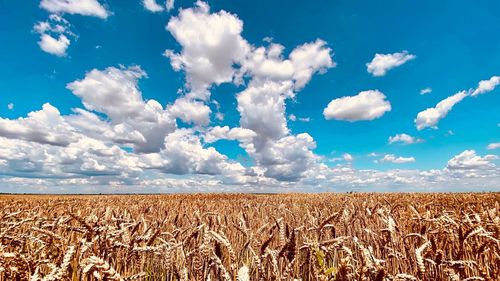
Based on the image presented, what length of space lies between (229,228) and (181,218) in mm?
2635

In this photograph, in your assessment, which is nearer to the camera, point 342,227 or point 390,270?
point 390,270

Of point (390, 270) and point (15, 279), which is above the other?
point (15, 279)

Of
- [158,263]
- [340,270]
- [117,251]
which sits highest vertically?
[340,270]

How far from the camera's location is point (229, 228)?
6820mm

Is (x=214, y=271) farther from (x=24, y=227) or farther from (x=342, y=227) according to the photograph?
(x=24, y=227)

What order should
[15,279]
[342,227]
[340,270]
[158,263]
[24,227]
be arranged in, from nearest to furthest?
[340,270], [15,279], [158,263], [342,227], [24,227]

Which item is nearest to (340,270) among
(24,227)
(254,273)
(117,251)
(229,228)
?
(254,273)

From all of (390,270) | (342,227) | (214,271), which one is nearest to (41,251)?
(214,271)

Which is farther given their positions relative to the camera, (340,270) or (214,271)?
(214,271)

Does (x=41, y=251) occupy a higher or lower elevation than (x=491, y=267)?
higher

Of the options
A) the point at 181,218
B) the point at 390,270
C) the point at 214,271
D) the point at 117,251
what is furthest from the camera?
the point at 181,218

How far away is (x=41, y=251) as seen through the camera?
3303mm

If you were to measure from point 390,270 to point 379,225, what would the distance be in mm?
3294

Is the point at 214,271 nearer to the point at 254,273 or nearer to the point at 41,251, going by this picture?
the point at 254,273
